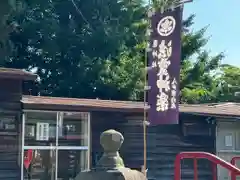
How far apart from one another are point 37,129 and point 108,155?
9.11 metres

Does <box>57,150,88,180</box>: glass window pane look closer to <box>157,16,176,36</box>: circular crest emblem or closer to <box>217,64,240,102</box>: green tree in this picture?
<box>157,16,176,36</box>: circular crest emblem

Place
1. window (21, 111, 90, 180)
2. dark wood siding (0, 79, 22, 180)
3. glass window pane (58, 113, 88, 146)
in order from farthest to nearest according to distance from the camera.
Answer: glass window pane (58, 113, 88, 146) → window (21, 111, 90, 180) → dark wood siding (0, 79, 22, 180)

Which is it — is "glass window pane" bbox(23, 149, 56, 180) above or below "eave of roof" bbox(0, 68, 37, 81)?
below

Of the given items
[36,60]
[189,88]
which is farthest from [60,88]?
[189,88]

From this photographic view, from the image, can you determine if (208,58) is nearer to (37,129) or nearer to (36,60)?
(36,60)

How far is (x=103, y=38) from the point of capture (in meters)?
21.7

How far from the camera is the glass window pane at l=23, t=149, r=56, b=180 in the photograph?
11.5 m

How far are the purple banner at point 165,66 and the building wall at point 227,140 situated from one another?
4574mm

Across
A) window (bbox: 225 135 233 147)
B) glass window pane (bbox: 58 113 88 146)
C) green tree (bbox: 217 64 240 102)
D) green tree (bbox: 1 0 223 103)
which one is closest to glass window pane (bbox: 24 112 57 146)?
glass window pane (bbox: 58 113 88 146)

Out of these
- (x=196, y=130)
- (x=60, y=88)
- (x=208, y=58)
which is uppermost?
(x=208, y=58)

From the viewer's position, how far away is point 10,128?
11.3 meters

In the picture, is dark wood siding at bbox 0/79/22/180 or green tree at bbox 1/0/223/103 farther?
green tree at bbox 1/0/223/103

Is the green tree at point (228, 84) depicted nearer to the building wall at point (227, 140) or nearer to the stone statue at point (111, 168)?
the building wall at point (227, 140)

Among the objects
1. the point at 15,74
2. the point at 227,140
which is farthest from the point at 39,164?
the point at 227,140
